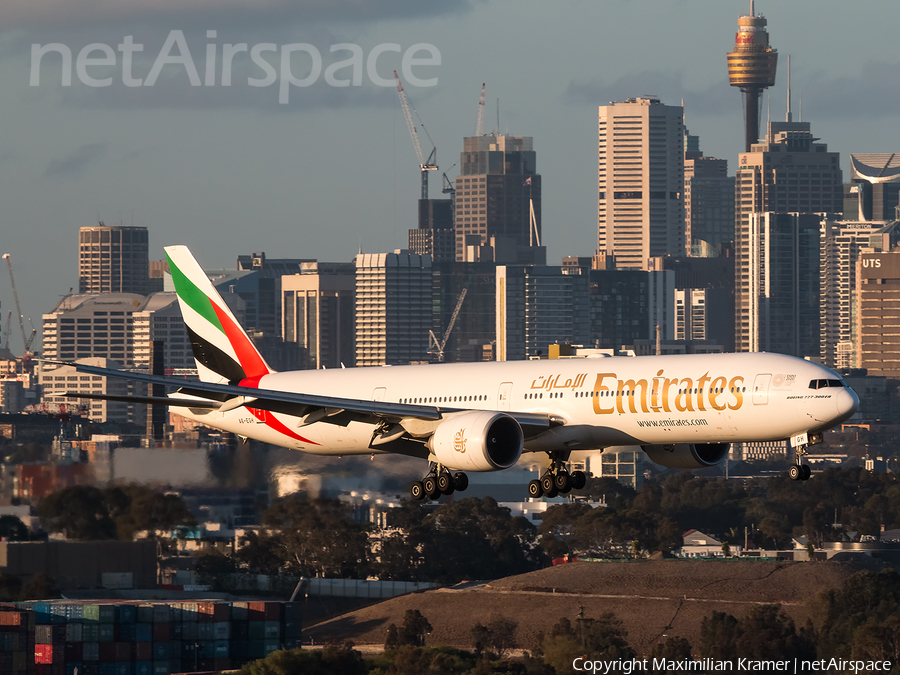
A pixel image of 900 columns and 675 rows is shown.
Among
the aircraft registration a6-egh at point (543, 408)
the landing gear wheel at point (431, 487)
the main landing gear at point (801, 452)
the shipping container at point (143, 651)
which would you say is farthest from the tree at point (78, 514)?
the main landing gear at point (801, 452)

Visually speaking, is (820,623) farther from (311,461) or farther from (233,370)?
(233,370)

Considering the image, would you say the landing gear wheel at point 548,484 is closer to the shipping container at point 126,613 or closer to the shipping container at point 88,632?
the shipping container at point 88,632

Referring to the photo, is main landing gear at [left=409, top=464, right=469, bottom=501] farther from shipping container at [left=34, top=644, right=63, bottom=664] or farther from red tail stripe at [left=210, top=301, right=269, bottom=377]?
shipping container at [left=34, top=644, right=63, bottom=664]

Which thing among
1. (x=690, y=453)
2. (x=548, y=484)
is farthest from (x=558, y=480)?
(x=690, y=453)

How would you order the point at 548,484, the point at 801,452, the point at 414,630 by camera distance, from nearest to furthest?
the point at 801,452
the point at 548,484
the point at 414,630

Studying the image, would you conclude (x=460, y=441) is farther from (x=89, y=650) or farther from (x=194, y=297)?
(x=89, y=650)

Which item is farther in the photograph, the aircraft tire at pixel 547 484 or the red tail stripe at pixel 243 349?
the red tail stripe at pixel 243 349

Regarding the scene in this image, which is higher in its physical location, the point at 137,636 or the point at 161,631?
the point at 161,631
